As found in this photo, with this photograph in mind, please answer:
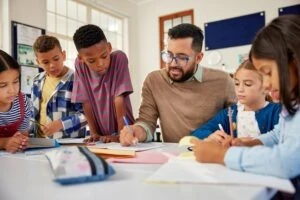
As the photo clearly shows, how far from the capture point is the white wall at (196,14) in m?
4.42

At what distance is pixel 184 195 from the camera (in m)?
0.51

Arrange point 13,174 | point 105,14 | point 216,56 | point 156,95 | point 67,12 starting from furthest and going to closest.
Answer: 1. point 105,14
2. point 216,56
3. point 67,12
4. point 156,95
5. point 13,174

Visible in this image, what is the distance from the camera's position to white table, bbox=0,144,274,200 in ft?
1.65

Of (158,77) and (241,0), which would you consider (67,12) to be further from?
(158,77)

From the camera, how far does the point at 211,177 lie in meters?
0.60

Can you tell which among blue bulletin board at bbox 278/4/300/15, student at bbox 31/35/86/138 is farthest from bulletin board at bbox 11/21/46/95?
blue bulletin board at bbox 278/4/300/15

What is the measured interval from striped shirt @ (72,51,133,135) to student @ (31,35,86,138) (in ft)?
0.37

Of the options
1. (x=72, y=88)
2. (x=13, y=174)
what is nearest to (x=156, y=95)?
(x=72, y=88)

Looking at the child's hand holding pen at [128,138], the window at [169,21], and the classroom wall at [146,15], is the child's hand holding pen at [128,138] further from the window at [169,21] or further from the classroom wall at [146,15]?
the window at [169,21]

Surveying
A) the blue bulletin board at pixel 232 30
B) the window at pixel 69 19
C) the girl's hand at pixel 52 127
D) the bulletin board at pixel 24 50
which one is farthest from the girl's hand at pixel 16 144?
the blue bulletin board at pixel 232 30

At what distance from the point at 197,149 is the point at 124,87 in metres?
0.75

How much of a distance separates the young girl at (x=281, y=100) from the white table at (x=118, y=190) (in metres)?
0.09

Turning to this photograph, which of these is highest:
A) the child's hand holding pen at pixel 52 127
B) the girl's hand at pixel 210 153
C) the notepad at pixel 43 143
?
the child's hand holding pen at pixel 52 127

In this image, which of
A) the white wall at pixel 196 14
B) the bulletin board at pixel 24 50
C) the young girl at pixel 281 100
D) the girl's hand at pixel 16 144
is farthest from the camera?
the white wall at pixel 196 14
